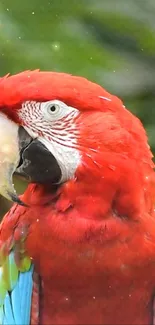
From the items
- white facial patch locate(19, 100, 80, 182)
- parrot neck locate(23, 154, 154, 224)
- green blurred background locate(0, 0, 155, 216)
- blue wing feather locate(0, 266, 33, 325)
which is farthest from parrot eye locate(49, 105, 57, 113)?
green blurred background locate(0, 0, 155, 216)

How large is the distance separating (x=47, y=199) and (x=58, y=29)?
0.52 m

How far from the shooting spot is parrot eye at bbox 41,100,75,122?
3.54ft

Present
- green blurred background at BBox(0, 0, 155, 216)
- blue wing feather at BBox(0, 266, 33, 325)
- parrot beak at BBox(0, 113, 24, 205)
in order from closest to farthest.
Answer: parrot beak at BBox(0, 113, 24, 205), blue wing feather at BBox(0, 266, 33, 325), green blurred background at BBox(0, 0, 155, 216)

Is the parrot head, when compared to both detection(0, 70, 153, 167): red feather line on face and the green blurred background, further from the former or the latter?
the green blurred background

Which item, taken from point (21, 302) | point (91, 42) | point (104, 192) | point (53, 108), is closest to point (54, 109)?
point (53, 108)

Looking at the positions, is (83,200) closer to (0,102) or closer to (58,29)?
(0,102)

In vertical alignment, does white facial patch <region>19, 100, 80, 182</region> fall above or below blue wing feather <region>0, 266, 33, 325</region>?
above

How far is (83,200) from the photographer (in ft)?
3.72

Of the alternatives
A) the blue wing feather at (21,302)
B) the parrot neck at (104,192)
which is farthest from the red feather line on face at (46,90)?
the blue wing feather at (21,302)

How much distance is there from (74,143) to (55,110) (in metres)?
0.06

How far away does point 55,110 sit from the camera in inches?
42.8

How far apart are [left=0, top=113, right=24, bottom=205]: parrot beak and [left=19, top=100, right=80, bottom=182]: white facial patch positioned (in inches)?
1.0

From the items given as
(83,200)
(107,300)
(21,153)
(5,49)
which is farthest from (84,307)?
(5,49)

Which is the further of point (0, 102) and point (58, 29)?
point (58, 29)
